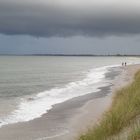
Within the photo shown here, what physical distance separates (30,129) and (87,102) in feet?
28.1

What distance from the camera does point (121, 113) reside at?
9703 mm

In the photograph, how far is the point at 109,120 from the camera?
871 cm

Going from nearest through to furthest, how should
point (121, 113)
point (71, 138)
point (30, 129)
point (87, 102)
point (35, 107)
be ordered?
point (121, 113), point (71, 138), point (30, 129), point (35, 107), point (87, 102)

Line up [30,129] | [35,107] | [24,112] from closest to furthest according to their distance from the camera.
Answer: [30,129] < [24,112] < [35,107]

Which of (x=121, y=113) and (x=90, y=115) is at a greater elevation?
(x=121, y=113)

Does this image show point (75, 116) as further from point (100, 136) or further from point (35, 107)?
point (100, 136)

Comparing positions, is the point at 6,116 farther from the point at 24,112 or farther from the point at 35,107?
the point at 35,107

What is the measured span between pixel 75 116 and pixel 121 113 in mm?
6294

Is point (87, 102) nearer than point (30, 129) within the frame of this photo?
No

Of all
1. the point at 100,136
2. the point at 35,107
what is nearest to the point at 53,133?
the point at 100,136

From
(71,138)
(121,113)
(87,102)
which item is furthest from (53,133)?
(87,102)

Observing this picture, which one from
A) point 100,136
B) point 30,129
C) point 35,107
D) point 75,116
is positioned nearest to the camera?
point 100,136

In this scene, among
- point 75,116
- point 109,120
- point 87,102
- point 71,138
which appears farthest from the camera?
point 87,102

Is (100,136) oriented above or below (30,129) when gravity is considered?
above
